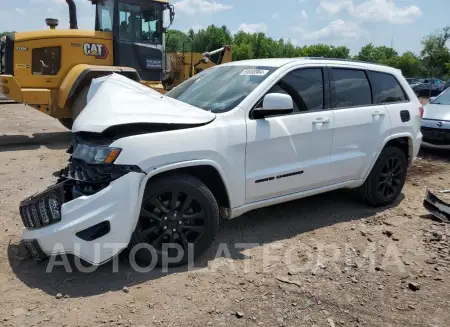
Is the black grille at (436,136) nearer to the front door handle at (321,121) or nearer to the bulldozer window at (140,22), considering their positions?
the front door handle at (321,121)

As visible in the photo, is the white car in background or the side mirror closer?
the side mirror

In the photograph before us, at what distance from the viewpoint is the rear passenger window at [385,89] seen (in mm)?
5227

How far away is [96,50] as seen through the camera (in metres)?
9.55

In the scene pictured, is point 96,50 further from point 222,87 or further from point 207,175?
point 207,175

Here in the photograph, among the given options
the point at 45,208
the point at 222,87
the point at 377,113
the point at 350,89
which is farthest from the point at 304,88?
the point at 45,208

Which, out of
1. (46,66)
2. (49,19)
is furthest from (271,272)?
(49,19)

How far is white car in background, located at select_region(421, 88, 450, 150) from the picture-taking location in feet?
27.6

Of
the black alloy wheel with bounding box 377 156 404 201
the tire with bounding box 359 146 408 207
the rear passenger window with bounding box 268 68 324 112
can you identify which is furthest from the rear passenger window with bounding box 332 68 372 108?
the black alloy wheel with bounding box 377 156 404 201

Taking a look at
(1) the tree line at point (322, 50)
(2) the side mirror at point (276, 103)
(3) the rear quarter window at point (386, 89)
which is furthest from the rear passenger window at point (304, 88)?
(1) the tree line at point (322, 50)

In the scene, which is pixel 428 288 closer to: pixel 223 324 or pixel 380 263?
pixel 380 263

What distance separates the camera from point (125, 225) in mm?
3383

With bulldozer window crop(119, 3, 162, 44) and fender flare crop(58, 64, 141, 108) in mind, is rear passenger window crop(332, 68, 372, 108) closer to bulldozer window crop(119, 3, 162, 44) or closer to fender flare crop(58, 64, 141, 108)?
fender flare crop(58, 64, 141, 108)

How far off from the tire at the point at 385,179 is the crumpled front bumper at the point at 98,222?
3.03 meters

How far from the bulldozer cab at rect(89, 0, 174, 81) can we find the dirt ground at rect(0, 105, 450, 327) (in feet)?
17.6
